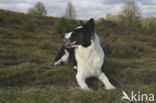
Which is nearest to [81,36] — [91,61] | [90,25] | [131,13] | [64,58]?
[90,25]

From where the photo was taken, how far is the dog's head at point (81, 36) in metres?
4.21

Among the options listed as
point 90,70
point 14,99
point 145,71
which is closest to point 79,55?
point 90,70

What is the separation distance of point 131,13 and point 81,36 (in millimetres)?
31222

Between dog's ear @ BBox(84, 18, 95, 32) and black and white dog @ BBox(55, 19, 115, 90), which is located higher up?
dog's ear @ BBox(84, 18, 95, 32)

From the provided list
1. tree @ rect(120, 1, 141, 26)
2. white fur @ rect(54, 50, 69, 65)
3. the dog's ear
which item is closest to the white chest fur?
the dog's ear

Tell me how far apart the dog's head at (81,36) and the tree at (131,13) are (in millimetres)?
30690

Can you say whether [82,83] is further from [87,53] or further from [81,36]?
[81,36]

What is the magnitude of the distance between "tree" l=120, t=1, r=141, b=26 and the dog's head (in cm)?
3069

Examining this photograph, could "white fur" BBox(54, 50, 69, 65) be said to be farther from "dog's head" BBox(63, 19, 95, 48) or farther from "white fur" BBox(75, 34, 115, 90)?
"white fur" BBox(75, 34, 115, 90)

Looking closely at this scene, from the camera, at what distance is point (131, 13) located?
33.3 meters

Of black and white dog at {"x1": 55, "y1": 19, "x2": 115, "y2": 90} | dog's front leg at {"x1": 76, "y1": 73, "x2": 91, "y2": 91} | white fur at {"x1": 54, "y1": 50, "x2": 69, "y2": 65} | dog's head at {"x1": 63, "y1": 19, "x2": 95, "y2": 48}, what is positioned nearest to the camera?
dog's front leg at {"x1": 76, "y1": 73, "x2": 91, "y2": 91}

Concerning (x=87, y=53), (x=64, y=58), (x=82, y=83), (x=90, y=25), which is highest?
(x=90, y=25)

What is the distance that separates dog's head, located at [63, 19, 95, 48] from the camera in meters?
4.21

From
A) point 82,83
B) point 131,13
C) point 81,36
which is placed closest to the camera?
point 82,83
